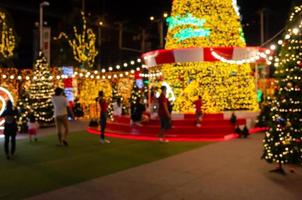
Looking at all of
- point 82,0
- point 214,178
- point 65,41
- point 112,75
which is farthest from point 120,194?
point 82,0

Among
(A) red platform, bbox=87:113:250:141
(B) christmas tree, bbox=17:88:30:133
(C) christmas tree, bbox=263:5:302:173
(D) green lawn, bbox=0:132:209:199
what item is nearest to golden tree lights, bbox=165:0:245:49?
(A) red platform, bbox=87:113:250:141

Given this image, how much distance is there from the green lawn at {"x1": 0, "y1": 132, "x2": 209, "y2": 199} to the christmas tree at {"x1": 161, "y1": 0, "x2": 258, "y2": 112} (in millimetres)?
5051

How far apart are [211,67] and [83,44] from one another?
57.9 feet

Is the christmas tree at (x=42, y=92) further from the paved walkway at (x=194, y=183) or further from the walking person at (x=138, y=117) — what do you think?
the paved walkway at (x=194, y=183)

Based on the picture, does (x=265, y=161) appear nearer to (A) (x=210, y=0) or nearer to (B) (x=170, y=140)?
(B) (x=170, y=140)

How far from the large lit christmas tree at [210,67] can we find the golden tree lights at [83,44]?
53.1 feet

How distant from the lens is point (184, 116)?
1623 centimetres

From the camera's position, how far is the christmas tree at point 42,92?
20125mm

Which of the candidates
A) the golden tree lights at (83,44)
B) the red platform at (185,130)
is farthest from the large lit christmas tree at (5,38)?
the red platform at (185,130)

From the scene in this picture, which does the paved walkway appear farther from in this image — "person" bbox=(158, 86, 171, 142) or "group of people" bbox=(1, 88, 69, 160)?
"group of people" bbox=(1, 88, 69, 160)

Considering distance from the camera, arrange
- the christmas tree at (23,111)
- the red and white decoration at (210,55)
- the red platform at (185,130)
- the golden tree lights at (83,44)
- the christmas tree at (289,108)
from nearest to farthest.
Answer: the christmas tree at (289,108) → the red platform at (185,130) → the red and white decoration at (210,55) → the christmas tree at (23,111) → the golden tree lights at (83,44)

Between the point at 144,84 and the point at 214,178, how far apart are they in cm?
2128

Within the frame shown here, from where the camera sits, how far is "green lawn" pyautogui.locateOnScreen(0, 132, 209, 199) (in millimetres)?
7320

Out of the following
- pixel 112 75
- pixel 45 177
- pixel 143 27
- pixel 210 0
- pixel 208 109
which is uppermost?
pixel 143 27
